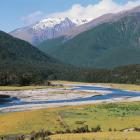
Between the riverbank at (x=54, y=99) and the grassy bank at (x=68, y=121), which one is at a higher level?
the riverbank at (x=54, y=99)

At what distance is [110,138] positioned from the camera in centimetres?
4088

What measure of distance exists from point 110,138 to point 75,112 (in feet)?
149

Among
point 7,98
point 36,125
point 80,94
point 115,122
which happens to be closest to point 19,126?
point 36,125

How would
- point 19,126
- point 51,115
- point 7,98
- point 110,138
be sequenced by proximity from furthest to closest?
point 7,98
point 51,115
point 19,126
point 110,138

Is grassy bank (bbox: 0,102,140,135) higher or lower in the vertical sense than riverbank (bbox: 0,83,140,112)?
lower

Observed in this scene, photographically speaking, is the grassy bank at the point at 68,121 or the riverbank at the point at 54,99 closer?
the grassy bank at the point at 68,121

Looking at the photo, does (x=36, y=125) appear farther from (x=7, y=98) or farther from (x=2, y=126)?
(x=7, y=98)

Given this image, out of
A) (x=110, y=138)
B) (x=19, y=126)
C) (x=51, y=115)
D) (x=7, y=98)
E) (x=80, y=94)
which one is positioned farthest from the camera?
(x=80, y=94)

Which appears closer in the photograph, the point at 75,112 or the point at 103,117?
the point at 103,117

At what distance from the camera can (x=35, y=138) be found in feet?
136

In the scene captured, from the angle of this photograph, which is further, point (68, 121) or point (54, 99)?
point (54, 99)

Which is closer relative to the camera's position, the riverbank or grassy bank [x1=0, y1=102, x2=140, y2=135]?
grassy bank [x1=0, y1=102, x2=140, y2=135]

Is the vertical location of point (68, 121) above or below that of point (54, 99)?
below

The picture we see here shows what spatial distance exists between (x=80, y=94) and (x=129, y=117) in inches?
3234
